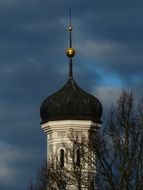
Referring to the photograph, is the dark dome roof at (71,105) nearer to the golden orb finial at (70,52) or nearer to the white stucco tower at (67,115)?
the white stucco tower at (67,115)

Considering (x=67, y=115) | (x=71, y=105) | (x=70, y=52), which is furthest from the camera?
(x=70, y=52)

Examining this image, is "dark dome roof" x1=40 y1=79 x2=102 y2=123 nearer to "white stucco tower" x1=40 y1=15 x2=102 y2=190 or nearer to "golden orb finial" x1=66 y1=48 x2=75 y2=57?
"white stucco tower" x1=40 y1=15 x2=102 y2=190

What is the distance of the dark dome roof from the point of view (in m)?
73.6

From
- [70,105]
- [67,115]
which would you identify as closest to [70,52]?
[70,105]

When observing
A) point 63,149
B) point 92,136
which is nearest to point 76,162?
point 92,136

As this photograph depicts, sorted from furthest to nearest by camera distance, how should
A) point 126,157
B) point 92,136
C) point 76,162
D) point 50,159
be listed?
point 50,159 → point 76,162 → point 92,136 → point 126,157

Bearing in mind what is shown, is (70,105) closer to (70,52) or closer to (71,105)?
(71,105)

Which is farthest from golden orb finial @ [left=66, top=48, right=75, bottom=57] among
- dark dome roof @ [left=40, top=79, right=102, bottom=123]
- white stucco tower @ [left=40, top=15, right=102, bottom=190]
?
dark dome roof @ [left=40, top=79, right=102, bottom=123]

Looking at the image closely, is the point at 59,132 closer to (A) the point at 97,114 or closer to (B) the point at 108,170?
(A) the point at 97,114

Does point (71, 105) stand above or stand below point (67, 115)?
above

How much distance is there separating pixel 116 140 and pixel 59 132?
70.4 feet

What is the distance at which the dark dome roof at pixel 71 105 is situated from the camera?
73637 mm

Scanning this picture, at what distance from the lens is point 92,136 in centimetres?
5466

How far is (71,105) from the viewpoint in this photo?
243ft
